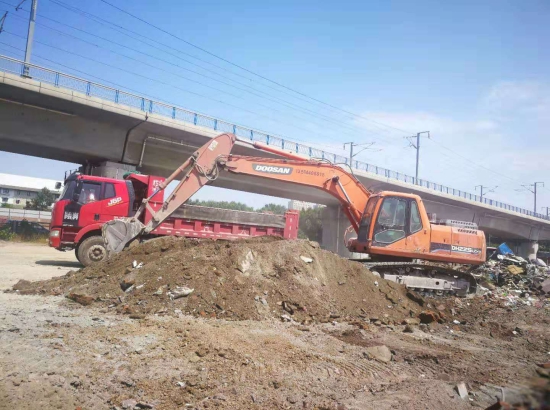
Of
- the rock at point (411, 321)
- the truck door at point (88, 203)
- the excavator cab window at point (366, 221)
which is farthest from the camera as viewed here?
the truck door at point (88, 203)

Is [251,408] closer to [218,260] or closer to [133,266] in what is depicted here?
[218,260]

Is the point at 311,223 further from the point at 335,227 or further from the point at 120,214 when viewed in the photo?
the point at 120,214

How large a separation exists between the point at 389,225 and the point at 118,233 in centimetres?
689

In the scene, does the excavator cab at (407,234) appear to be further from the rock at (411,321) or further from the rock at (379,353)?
the rock at (379,353)

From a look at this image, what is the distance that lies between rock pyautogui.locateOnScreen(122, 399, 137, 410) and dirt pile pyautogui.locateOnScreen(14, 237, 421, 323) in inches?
104

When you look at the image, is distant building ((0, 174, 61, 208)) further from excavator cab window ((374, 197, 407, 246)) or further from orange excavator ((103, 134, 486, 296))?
excavator cab window ((374, 197, 407, 246))

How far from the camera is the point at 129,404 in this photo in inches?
144

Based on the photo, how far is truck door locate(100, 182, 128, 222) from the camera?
13.5 metres

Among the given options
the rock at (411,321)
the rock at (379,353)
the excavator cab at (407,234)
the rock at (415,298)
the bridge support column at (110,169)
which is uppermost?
the bridge support column at (110,169)

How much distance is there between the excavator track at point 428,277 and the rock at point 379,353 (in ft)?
16.2

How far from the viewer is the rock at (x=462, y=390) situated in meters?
4.36

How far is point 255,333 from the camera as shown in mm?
6043

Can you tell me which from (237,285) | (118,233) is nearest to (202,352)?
(237,285)

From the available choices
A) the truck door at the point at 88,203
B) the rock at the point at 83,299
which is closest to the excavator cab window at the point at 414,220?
the rock at the point at 83,299
